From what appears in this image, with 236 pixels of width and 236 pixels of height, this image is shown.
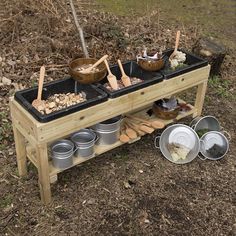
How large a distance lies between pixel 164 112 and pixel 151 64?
57 cm

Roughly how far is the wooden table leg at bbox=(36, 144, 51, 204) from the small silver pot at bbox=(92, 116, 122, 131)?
2.25ft

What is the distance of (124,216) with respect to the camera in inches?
137

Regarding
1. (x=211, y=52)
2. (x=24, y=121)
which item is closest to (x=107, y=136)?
(x=24, y=121)

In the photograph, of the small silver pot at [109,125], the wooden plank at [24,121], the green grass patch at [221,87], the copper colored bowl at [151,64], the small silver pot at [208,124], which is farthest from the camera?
the green grass patch at [221,87]

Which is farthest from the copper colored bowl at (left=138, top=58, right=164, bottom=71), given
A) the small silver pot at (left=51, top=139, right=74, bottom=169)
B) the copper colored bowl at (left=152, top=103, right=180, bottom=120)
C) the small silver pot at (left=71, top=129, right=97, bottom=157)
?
the small silver pot at (left=51, top=139, right=74, bottom=169)

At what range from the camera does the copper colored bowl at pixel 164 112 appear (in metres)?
4.21

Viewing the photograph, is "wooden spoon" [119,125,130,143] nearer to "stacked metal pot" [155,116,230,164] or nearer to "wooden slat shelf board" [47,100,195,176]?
"wooden slat shelf board" [47,100,195,176]

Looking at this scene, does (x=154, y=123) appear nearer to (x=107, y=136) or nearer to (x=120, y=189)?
(x=107, y=136)

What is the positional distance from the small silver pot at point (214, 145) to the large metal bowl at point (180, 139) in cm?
11

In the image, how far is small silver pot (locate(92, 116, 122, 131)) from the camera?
3758mm

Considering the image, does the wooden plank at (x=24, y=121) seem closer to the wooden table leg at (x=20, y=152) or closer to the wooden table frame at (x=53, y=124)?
the wooden table frame at (x=53, y=124)

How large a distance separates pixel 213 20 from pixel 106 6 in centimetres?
199

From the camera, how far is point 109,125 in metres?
3.76

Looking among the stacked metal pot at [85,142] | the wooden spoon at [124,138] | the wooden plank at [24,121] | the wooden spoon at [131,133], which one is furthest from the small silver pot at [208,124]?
the wooden plank at [24,121]
